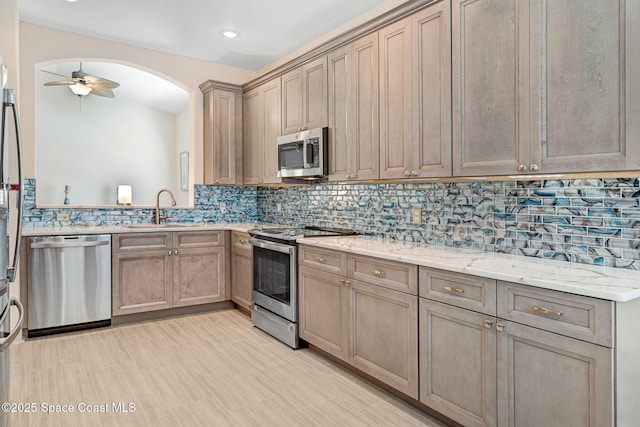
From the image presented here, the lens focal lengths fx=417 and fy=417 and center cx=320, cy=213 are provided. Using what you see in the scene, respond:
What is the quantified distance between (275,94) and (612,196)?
10.1 feet

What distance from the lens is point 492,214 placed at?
8.25 feet

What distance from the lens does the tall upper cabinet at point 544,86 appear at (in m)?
1.69

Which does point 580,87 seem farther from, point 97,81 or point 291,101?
point 97,81

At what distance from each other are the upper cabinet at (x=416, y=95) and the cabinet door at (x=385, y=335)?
2.60ft

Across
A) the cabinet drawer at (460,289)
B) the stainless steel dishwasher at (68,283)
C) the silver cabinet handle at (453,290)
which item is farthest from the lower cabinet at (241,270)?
the silver cabinet handle at (453,290)

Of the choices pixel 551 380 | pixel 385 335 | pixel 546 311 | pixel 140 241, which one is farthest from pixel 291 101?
pixel 551 380

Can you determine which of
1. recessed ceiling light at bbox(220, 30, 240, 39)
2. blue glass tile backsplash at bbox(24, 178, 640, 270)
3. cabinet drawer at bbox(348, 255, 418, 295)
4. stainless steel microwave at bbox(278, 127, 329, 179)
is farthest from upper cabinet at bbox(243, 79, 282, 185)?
cabinet drawer at bbox(348, 255, 418, 295)

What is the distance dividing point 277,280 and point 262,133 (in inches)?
67.1

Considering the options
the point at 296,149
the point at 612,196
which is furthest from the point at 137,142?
the point at 612,196

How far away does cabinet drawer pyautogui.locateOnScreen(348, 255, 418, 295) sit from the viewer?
2.29m

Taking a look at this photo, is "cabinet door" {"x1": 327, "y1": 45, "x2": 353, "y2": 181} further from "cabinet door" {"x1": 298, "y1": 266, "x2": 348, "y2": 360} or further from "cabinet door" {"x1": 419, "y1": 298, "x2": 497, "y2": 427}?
"cabinet door" {"x1": 419, "y1": 298, "x2": 497, "y2": 427}

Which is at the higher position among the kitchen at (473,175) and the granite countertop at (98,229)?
the kitchen at (473,175)

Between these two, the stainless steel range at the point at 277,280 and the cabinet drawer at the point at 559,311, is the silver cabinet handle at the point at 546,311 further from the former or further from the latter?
the stainless steel range at the point at 277,280

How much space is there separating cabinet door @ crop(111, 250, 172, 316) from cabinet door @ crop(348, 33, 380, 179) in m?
2.19
